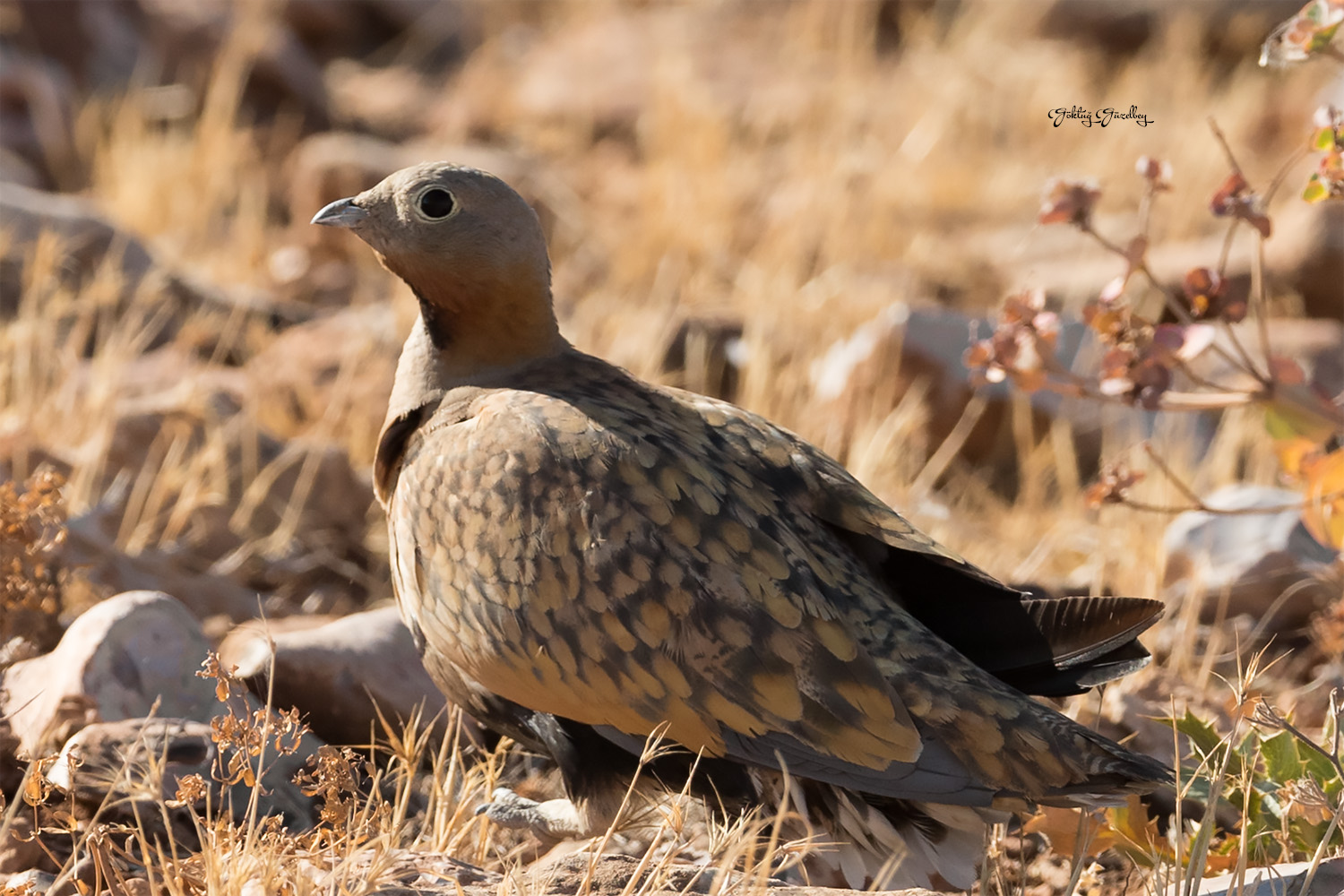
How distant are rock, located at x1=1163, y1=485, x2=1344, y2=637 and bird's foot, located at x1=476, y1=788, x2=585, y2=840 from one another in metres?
2.23

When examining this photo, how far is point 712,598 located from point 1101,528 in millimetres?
2595

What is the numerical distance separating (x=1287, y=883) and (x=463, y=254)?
216cm

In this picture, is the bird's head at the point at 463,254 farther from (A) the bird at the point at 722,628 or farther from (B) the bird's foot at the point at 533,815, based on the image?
(B) the bird's foot at the point at 533,815

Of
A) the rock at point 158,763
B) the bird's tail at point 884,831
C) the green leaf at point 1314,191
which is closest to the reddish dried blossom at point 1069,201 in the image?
the green leaf at point 1314,191

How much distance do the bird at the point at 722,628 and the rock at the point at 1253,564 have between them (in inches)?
65.0

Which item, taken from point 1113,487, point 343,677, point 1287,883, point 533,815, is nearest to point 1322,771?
point 1287,883

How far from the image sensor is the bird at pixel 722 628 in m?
2.77

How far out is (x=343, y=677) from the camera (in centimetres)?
351

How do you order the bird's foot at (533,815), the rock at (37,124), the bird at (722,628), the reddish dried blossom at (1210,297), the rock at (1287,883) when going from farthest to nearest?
the rock at (37,124) → the reddish dried blossom at (1210,297) → the bird's foot at (533,815) → the bird at (722,628) → the rock at (1287,883)

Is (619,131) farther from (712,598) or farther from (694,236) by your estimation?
(712,598)

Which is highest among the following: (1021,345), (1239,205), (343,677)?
(1239,205)

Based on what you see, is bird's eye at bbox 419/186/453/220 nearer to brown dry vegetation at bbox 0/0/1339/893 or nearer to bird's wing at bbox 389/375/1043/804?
bird's wing at bbox 389/375/1043/804

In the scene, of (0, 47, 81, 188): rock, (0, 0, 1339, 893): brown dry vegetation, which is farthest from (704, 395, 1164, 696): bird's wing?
(0, 47, 81, 188): rock

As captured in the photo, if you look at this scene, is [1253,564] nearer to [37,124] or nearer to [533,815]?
[533,815]
